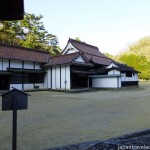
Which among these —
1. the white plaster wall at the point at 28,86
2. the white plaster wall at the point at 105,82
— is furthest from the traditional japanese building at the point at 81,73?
the white plaster wall at the point at 28,86

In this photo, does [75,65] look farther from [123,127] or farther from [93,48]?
[123,127]

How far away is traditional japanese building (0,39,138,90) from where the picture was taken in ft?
72.3

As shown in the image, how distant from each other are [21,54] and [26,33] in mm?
16998

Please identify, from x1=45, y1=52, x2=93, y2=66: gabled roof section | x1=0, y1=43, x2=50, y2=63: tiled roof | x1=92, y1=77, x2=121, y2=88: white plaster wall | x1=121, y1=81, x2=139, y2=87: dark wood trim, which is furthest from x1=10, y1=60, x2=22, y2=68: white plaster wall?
x1=121, y1=81, x2=139, y2=87: dark wood trim

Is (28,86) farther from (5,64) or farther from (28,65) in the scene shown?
(5,64)

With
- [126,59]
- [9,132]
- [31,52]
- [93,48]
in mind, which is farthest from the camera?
[126,59]

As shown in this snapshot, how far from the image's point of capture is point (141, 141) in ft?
9.54

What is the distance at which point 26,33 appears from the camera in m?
39.8

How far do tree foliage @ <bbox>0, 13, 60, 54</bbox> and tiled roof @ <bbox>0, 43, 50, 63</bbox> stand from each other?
39.2 ft

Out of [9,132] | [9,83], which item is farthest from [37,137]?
[9,83]

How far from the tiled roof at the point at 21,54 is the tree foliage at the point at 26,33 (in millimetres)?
11943

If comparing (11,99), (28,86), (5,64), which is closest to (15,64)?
(5,64)

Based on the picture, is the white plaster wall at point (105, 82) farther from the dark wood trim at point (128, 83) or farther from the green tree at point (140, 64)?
the green tree at point (140, 64)

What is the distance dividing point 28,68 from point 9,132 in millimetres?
18521
